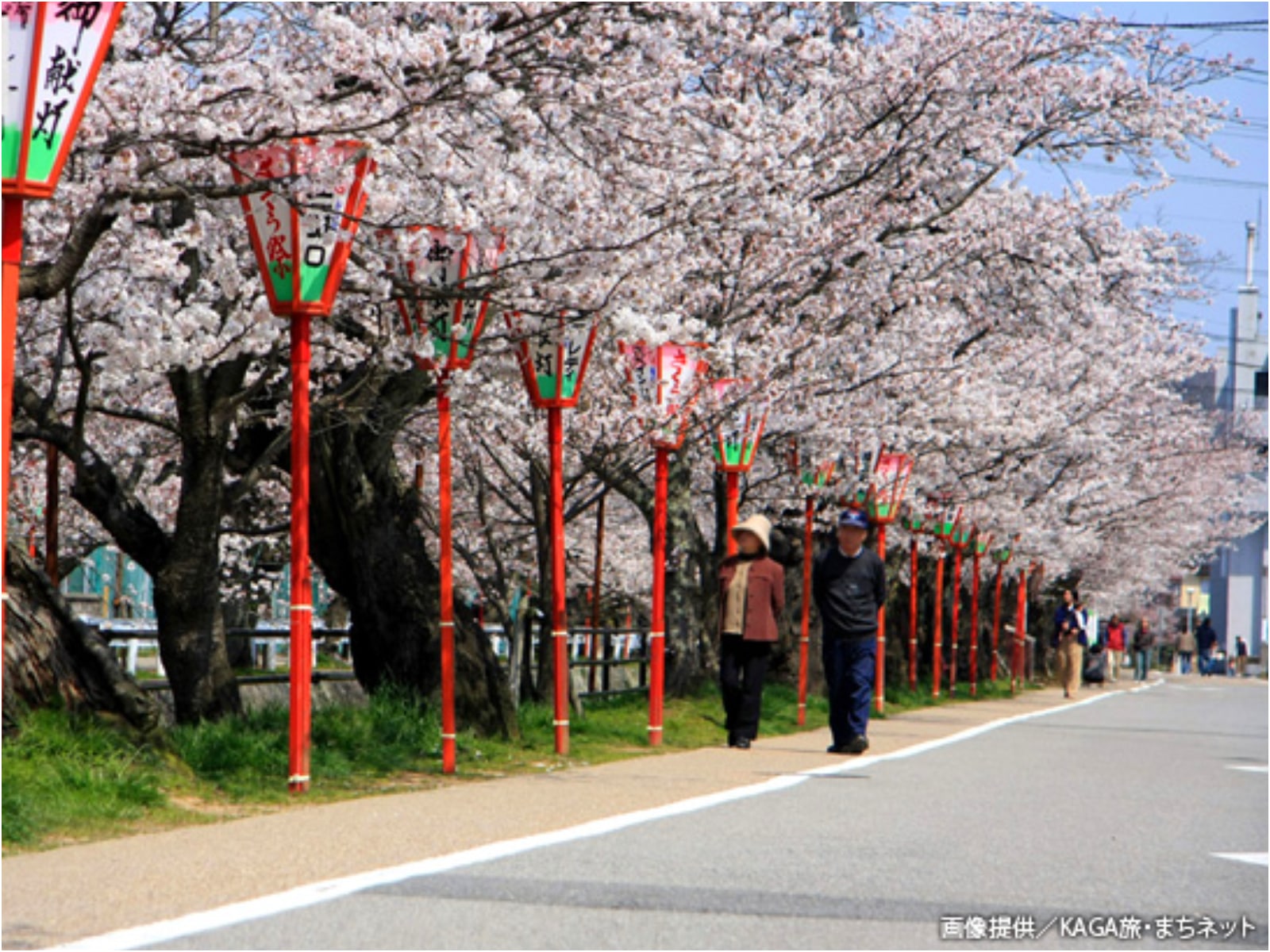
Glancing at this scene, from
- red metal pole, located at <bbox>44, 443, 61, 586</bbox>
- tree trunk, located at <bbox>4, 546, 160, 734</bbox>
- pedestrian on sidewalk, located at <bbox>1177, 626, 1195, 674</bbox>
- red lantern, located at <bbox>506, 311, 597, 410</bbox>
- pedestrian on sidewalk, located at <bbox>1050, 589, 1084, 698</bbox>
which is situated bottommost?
pedestrian on sidewalk, located at <bbox>1177, 626, 1195, 674</bbox>

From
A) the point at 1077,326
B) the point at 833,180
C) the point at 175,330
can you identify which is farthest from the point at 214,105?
the point at 1077,326

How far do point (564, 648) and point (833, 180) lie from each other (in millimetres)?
6476

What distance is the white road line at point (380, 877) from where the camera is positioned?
5.82 meters

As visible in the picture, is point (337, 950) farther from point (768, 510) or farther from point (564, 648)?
point (768, 510)

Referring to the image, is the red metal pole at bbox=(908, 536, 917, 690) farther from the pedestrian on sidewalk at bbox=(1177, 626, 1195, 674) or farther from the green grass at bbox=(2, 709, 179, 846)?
the pedestrian on sidewalk at bbox=(1177, 626, 1195, 674)

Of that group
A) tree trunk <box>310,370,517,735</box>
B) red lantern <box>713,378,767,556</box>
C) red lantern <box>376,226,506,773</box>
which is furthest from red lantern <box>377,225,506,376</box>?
red lantern <box>713,378,767,556</box>

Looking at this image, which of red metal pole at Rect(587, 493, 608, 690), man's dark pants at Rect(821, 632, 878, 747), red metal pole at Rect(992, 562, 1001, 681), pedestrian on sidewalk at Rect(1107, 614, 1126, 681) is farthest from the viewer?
pedestrian on sidewalk at Rect(1107, 614, 1126, 681)

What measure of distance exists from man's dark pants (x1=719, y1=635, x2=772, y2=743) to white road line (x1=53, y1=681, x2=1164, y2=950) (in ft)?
13.7

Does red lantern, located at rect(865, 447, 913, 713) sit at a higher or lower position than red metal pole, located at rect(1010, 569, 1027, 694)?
higher

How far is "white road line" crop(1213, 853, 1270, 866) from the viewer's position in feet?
27.6

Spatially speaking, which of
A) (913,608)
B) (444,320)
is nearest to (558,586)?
(444,320)

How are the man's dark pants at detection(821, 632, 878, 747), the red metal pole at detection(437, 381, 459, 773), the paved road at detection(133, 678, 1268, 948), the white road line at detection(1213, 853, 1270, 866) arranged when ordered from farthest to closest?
1. the man's dark pants at detection(821, 632, 878, 747)
2. the red metal pole at detection(437, 381, 459, 773)
3. the white road line at detection(1213, 853, 1270, 866)
4. the paved road at detection(133, 678, 1268, 948)

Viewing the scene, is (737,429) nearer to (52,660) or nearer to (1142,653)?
(52,660)

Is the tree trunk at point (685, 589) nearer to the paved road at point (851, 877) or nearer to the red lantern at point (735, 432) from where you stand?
the red lantern at point (735, 432)
